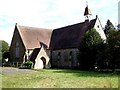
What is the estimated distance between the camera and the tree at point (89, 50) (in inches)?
1588

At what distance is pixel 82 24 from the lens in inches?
2055

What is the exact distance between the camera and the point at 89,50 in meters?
40.8

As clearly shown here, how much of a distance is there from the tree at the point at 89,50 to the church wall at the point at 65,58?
681cm

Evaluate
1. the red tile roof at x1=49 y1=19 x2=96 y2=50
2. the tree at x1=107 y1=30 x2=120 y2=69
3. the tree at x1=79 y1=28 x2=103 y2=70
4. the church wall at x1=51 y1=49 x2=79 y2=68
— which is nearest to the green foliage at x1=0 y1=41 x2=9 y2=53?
the red tile roof at x1=49 y1=19 x2=96 y2=50

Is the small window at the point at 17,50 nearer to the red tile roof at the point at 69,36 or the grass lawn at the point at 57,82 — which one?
the red tile roof at the point at 69,36

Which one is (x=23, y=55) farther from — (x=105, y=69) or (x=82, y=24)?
(x=105, y=69)

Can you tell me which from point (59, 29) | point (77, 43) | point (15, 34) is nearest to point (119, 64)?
point (77, 43)

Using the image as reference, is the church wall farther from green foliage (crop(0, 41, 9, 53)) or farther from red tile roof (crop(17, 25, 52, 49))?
green foliage (crop(0, 41, 9, 53))

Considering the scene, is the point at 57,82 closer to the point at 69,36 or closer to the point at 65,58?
the point at 65,58

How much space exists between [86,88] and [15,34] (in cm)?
4359

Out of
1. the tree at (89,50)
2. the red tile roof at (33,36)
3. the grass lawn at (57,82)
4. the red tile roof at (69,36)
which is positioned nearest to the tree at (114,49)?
the tree at (89,50)

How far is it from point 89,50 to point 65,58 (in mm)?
12213

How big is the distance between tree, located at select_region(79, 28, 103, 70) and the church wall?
6813 mm

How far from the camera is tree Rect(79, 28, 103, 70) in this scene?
40.3 m
